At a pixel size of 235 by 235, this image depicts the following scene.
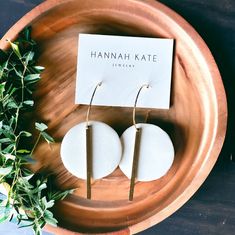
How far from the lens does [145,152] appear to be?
700mm

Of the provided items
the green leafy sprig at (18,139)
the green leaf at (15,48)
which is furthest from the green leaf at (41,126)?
the green leaf at (15,48)

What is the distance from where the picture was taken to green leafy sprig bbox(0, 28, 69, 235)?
→ 26.4 inches

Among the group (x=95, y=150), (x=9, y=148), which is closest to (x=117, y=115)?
(x=95, y=150)

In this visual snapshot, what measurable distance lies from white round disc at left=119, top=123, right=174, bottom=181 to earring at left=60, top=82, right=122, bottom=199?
0.02 m

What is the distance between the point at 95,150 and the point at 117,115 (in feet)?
0.22

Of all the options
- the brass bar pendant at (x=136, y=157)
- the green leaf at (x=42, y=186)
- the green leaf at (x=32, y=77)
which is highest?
the green leaf at (x=32, y=77)

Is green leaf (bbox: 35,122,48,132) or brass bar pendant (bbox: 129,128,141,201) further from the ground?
green leaf (bbox: 35,122,48,132)

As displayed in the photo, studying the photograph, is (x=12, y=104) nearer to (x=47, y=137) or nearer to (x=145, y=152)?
(x=47, y=137)

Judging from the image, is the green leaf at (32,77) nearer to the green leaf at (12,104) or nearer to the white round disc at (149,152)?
the green leaf at (12,104)

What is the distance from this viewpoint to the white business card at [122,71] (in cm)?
71

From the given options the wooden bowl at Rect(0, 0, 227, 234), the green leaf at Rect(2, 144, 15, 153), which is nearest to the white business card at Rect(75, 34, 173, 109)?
the wooden bowl at Rect(0, 0, 227, 234)

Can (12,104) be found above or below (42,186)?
above

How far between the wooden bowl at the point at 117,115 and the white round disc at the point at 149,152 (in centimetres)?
2

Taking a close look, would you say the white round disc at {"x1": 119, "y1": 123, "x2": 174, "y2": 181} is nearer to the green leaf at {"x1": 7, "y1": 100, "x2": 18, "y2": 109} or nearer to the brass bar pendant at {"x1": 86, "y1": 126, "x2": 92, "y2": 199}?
the brass bar pendant at {"x1": 86, "y1": 126, "x2": 92, "y2": 199}
